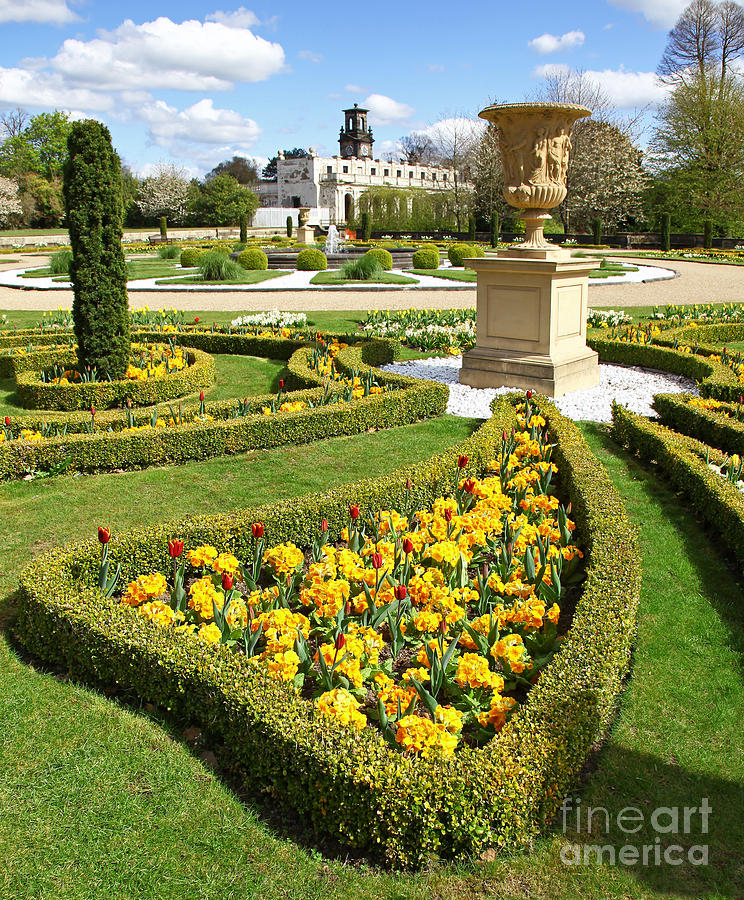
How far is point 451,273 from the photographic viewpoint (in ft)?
81.6

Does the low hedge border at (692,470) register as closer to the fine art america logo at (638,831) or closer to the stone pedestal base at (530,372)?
the stone pedestal base at (530,372)

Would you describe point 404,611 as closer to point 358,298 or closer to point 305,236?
point 358,298

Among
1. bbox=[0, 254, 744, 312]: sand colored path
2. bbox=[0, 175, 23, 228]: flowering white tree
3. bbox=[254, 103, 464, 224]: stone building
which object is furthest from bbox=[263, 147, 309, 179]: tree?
bbox=[0, 254, 744, 312]: sand colored path

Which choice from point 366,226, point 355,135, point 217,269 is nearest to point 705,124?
point 366,226

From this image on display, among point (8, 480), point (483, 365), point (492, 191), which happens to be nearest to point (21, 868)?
point (8, 480)

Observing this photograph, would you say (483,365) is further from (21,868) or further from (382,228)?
(382,228)

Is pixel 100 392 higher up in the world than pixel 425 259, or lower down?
lower down

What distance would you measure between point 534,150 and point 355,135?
95071 mm

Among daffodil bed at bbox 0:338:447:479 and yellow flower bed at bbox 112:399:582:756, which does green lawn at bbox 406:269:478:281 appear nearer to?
daffodil bed at bbox 0:338:447:479

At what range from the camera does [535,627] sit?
3.49m

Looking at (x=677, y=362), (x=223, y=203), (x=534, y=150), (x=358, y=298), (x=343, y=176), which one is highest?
(x=343, y=176)

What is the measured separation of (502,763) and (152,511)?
3.55 m

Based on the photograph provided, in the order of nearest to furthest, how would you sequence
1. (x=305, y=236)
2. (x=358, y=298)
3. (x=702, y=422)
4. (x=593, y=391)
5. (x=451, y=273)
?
(x=702, y=422), (x=593, y=391), (x=358, y=298), (x=451, y=273), (x=305, y=236)

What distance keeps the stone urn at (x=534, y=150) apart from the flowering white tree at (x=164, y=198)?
185 feet
